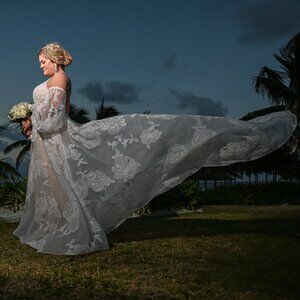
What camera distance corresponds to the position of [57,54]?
245 inches

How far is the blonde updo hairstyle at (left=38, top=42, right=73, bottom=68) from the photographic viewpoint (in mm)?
6219

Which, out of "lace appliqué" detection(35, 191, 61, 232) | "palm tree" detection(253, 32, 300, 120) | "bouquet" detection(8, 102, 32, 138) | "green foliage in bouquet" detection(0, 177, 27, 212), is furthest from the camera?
"palm tree" detection(253, 32, 300, 120)

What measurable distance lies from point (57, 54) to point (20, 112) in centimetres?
108

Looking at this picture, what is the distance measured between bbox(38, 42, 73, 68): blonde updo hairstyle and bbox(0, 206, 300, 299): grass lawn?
247 cm

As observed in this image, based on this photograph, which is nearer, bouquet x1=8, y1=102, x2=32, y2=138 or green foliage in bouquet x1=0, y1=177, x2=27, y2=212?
bouquet x1=8, y1=102, x2=32, y2=138

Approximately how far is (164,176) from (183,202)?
756 cm

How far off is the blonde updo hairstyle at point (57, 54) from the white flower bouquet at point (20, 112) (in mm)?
866

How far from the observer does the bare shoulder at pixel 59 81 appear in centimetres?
604

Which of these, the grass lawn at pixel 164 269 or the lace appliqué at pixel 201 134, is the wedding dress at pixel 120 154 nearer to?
the lace appliqué at pixel 201 134

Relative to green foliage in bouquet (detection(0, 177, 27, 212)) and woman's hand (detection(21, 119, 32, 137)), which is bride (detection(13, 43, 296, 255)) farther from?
green foliage in bouquet (detection(0, 177, 27, 212))

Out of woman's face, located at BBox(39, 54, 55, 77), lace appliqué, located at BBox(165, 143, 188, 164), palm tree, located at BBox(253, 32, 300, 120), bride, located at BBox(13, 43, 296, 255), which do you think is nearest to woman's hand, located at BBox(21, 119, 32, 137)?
bride, located at BBox(13, 43, 296, 255)

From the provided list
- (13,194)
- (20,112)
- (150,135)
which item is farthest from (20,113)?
(13,194)

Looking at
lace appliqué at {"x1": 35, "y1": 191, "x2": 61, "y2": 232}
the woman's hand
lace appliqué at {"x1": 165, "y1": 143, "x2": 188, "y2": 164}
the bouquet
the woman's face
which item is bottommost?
lace appliqué at {"x1": 35, "y1": 191, "x2": 61, "y2": 232}

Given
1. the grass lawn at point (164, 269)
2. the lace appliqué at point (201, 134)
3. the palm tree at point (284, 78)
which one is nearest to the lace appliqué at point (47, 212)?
Answer: the grass lawn at point (164, 269)
